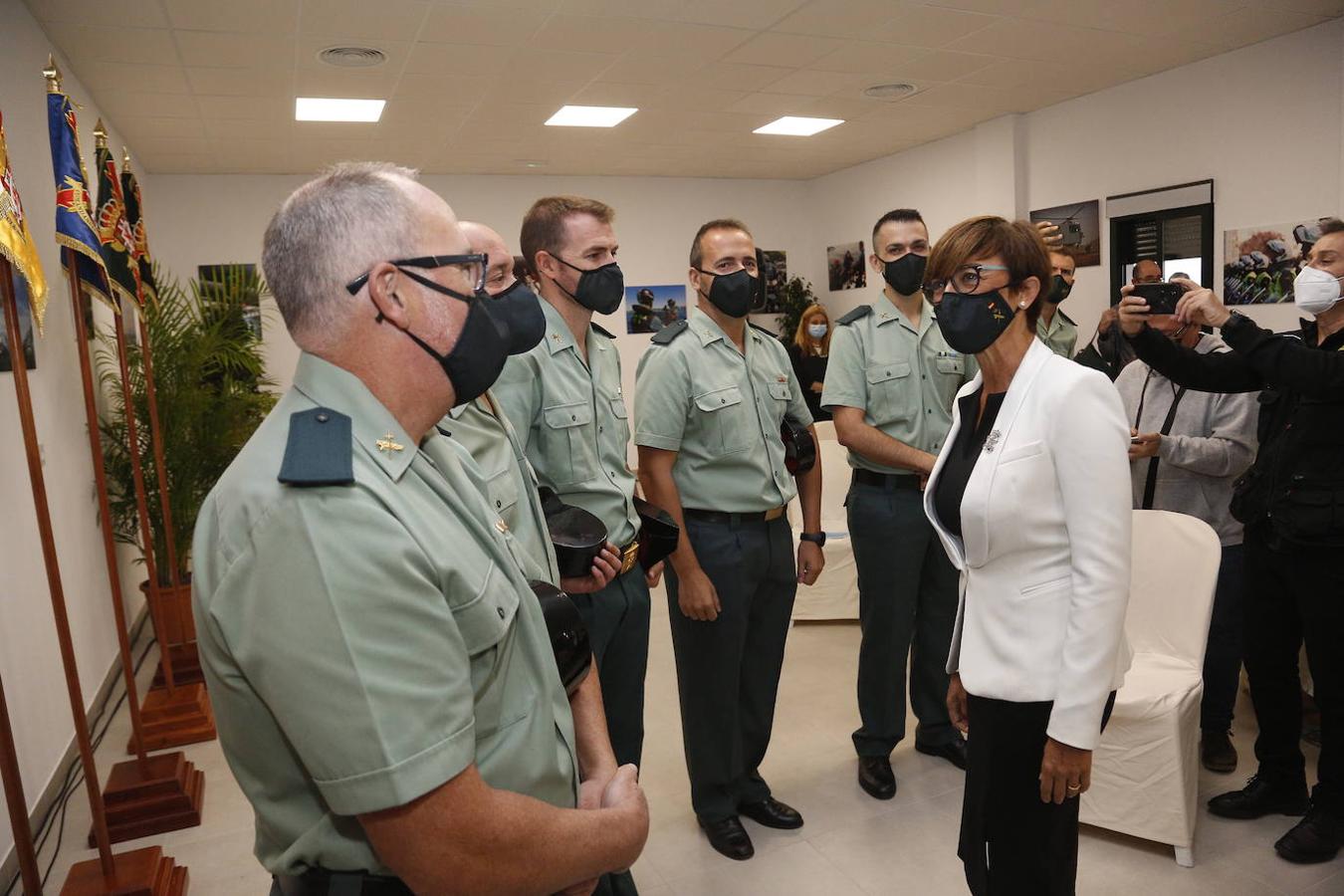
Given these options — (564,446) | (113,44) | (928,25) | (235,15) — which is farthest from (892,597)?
(113,44)

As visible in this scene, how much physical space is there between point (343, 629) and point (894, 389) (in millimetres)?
2442

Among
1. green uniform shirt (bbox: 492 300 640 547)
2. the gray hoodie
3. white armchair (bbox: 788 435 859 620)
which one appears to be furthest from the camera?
white armchair (bbox: 788 435 859 620)

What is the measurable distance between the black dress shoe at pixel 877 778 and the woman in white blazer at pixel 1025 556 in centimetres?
113

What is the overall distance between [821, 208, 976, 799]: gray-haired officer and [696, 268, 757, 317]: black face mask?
398 millimetres

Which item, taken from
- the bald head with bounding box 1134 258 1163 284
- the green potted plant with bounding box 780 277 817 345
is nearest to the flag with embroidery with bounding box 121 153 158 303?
the bald head with bounding box 1134 258 1163 284

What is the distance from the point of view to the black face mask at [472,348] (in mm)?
1037

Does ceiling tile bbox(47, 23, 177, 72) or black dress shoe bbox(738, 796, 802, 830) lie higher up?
ceiling tile bbox(47, 23, 177, 72)

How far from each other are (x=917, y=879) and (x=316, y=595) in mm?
2243

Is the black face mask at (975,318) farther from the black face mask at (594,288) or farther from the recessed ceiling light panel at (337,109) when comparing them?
the recessed ceiling light panel at (337,109)

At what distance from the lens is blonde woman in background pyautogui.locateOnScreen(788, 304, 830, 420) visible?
8.05 m

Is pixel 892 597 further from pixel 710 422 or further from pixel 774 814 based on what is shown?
pixel 710 422

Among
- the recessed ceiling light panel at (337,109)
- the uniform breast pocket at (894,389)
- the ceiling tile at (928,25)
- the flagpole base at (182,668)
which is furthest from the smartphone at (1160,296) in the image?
the recessed ceiling light panel at (337,109)

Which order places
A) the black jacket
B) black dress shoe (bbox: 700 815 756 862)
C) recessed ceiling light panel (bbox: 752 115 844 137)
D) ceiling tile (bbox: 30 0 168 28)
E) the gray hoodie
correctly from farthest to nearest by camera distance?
recessed ceiling light panel (bbox: 752 115 844 137)
ceiling tile (bbox: 30 0 168 28)
the gray hoodie
black dress shoe (bbox: 700 815 756 862)
the black jacket

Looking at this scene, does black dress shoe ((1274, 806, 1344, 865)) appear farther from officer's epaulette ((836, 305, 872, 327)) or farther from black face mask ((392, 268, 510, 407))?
black face mask ((392, 268, 510, 407))
